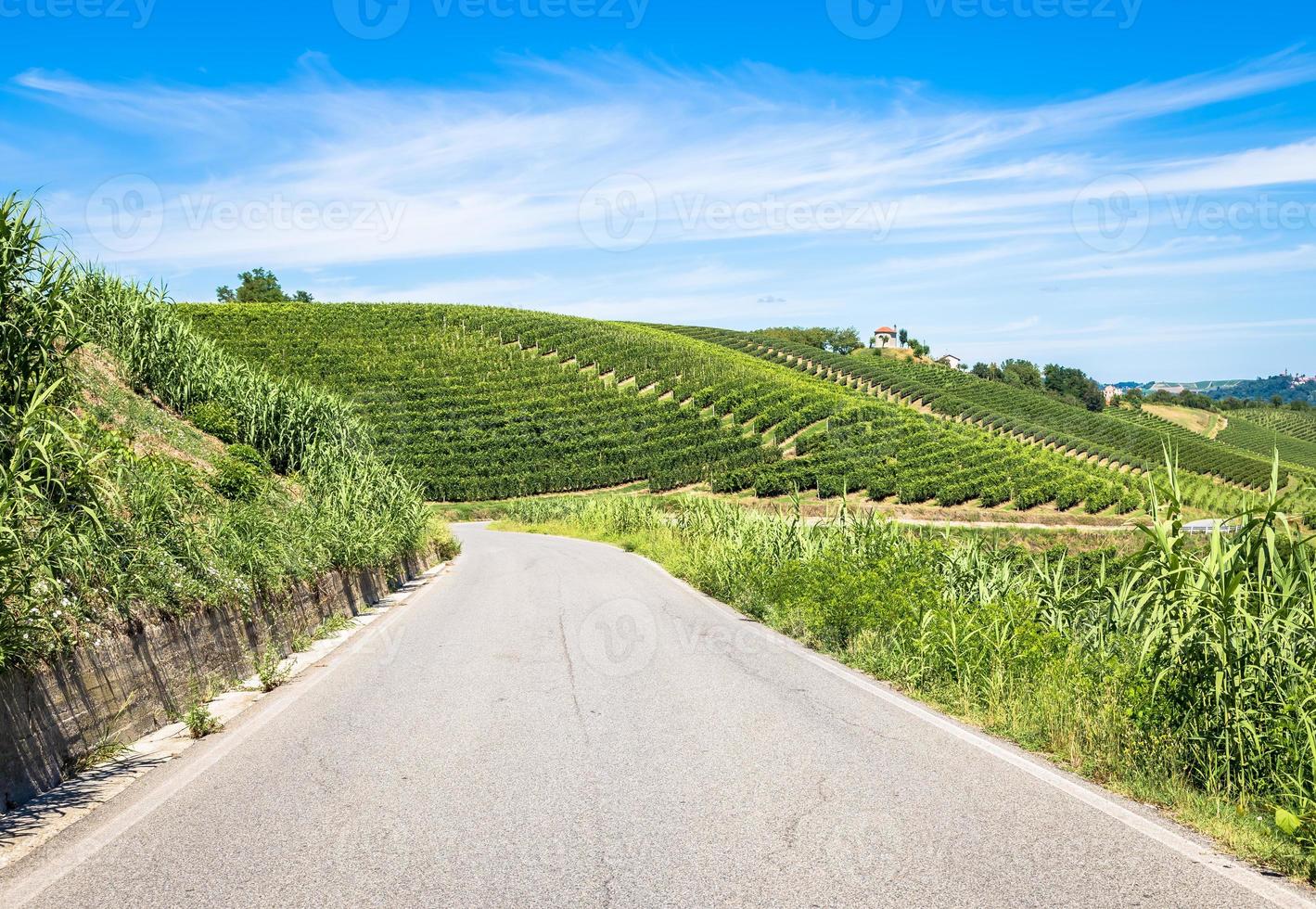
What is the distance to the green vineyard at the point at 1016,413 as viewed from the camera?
84.6 meters

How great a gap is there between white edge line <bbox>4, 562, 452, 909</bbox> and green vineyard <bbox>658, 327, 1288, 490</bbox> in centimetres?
7967

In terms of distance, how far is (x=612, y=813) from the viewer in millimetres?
4559

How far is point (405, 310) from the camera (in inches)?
3501

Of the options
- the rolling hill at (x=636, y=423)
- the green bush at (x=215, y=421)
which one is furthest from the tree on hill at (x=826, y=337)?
the green bush at (x=215, y=421)

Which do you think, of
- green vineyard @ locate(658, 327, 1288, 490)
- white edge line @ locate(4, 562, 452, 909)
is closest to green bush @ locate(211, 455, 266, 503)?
white edge line @ locate(4, 562, 452, 909)

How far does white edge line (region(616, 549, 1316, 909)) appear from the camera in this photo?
12.0 ft

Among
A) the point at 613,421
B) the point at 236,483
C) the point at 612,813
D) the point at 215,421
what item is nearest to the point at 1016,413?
the point at 613,421

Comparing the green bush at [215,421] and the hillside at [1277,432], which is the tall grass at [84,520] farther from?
the hillside at [1277,432]

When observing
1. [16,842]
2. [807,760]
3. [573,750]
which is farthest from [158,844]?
[807,760]

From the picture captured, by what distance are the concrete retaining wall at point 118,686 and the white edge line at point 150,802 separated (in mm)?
560

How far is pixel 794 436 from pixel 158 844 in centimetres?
5725

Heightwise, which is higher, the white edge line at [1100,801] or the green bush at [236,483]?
the green bush at [236,483]

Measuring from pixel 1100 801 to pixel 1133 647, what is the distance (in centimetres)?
269

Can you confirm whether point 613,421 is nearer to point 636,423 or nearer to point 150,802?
point 636,423
